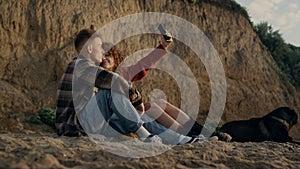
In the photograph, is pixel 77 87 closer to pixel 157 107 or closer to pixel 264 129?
pixel 157 107

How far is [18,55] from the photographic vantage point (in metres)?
9.85

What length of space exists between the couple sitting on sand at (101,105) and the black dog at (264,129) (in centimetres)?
563

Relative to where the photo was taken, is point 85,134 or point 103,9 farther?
point 103,9

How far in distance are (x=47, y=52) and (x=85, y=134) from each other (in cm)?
610

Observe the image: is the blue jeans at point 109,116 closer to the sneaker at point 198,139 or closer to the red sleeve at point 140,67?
the sneaker at point 198,139

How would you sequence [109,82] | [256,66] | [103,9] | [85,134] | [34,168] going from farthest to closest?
[256,66], [103,9], [85,134], [109,82], [34,168]

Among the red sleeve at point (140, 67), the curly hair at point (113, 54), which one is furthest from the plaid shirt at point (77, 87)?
the red sleeve at point (140, 67)

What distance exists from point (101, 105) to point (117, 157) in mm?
941

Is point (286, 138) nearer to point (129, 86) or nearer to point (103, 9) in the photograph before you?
point (103, 9)

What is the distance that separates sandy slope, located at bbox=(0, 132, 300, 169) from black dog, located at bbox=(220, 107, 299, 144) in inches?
224

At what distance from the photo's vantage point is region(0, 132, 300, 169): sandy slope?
3.20m

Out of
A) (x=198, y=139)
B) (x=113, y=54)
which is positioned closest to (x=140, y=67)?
(x=113, y=54)

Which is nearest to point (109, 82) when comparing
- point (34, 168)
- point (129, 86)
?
point (129, 86)

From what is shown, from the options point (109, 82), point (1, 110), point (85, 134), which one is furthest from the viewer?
point (1, 110)
